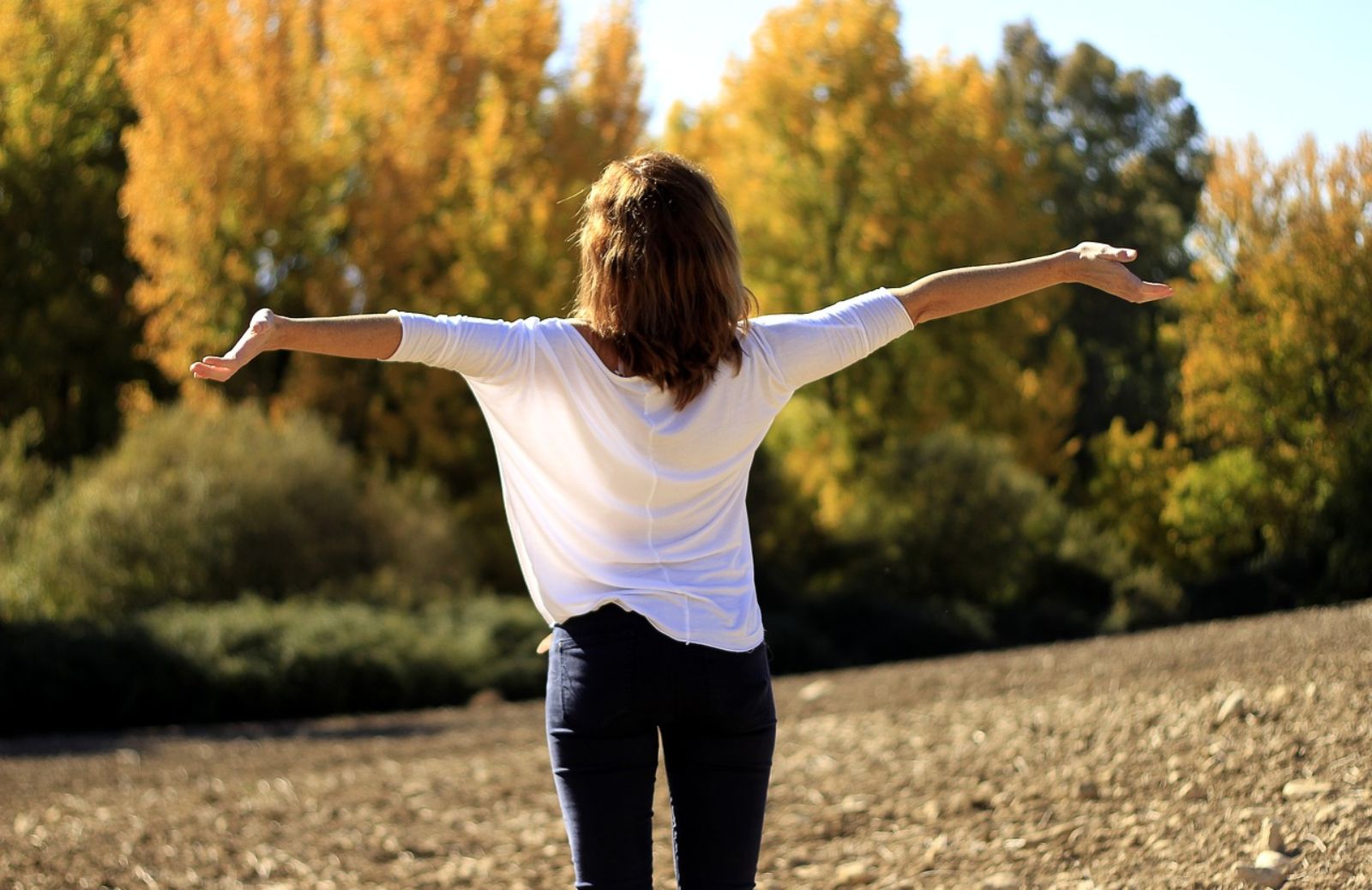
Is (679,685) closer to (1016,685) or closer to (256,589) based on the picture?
(1016,685)

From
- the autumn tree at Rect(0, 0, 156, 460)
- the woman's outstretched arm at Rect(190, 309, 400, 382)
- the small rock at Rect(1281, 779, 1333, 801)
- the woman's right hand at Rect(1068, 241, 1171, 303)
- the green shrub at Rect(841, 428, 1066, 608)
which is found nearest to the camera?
the woman's outstretched arm at Rect(190, 309, 400, 382)

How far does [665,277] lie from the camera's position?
101 inches

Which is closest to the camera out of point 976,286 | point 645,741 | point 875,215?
point 645,741

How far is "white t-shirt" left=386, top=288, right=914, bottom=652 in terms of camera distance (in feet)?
8.45

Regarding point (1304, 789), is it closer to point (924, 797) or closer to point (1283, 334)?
point (924, 797)

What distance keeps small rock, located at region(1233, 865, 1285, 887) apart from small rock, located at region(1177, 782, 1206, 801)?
99 centimetres

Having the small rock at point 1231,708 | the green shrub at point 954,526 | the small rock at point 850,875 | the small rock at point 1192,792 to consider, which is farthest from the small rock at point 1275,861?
the green shrub at point 954,526

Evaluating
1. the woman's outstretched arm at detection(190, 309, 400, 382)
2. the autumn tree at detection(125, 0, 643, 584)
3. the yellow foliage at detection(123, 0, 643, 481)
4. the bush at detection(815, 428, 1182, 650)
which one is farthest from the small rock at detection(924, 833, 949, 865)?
the yellow foliage at detection(123, 0, 643, 481)

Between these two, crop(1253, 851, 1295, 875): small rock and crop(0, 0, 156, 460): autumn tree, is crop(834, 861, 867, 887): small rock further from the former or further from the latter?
crop(0, 0, 156, 460): autumn tree

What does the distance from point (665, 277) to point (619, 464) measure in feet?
1.06

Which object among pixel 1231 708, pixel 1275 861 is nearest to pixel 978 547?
pixel 1231 708

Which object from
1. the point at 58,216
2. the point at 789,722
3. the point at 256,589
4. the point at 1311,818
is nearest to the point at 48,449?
the point at 58,216

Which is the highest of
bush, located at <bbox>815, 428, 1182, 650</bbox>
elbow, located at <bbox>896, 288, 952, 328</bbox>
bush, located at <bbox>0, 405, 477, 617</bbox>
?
elbow, located at <bbox>896, 288, 952, 328</bbox>

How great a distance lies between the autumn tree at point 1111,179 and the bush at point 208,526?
1298cm
